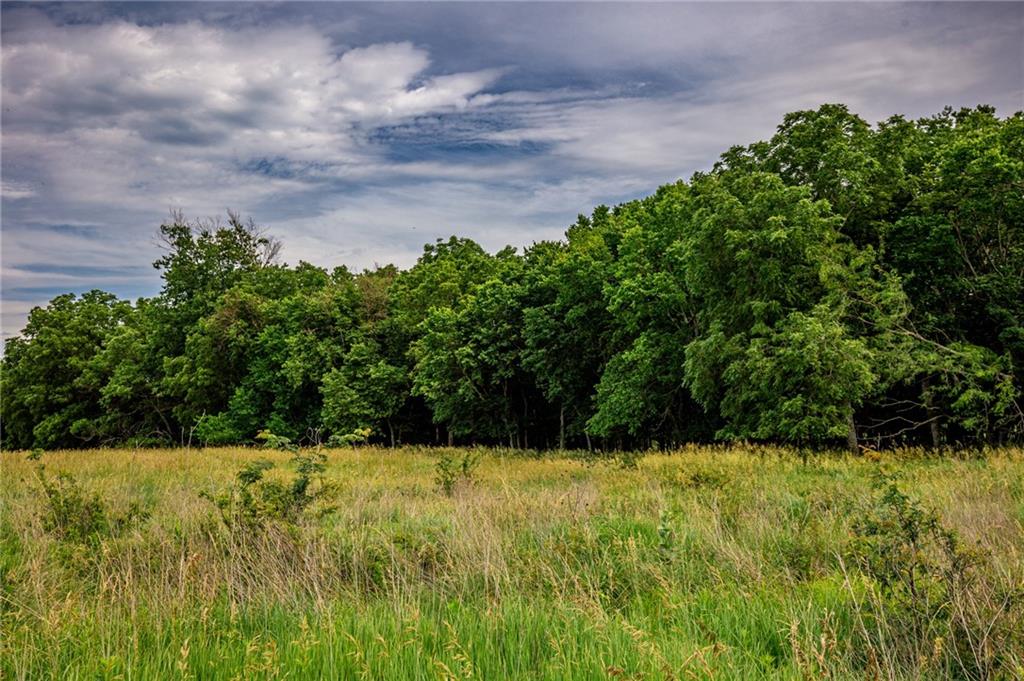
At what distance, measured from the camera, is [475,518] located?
7043 millimetres

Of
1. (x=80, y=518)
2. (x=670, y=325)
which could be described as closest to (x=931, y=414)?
(x=670, y=325)

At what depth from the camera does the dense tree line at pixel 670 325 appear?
20.0 metres

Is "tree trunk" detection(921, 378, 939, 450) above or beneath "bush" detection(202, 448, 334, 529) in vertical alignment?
beneath

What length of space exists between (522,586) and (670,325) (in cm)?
2397

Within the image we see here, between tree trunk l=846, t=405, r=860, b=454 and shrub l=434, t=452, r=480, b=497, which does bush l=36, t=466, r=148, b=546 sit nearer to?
shrub l=434, t=452, r=480, b=497

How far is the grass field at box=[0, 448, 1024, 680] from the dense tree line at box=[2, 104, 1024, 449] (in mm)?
2335

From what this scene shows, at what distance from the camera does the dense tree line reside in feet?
65.7

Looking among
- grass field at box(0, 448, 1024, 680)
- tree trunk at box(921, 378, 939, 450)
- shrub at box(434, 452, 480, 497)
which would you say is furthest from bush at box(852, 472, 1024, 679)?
tree trunk at box(921, 378, 939, 450)

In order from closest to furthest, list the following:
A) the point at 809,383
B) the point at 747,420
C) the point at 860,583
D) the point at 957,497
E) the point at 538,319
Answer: the point at 860,583 → the point at 957,497 → the point at 809,383 → the point at 747,420 → the point at 538,319

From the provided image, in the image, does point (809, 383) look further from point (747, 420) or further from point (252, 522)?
point (252, 522)

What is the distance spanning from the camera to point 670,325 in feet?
90.8

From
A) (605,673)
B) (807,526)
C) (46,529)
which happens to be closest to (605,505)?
(807,526)

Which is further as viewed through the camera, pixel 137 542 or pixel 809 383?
pixel 809 383

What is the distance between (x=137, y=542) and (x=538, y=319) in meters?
26.2
